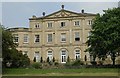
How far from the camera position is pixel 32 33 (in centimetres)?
7381

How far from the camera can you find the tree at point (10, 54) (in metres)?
47.1

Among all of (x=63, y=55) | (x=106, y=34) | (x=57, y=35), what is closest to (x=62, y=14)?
(x=57, y=35)

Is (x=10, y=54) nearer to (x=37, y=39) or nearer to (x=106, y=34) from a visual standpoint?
(x=106, y=34)

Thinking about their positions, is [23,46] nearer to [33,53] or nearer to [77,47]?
[33,53]

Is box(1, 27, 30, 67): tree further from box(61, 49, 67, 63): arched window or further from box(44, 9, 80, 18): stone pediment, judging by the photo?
box(44, 9, 80, 18): stone pediment

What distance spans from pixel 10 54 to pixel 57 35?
2343 centimetres

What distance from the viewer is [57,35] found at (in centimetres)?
7244

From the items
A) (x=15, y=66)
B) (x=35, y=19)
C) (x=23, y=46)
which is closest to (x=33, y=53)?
(x=23, y=46)

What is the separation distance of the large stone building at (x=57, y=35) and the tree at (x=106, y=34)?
57.1 ft

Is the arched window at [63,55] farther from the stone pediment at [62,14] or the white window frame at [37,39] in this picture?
the stone pediment at [62,14]

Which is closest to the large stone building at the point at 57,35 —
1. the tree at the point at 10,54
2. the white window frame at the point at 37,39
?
the white window frame at the point at 37,39

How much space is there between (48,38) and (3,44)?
2782cm

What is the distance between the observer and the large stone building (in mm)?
70688

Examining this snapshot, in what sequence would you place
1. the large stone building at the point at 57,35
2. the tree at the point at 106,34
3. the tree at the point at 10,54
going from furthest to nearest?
the large stone building at the point at 57,35 < the tree at the point at 106,34 < the tree at the point at 10,54
